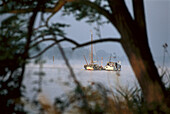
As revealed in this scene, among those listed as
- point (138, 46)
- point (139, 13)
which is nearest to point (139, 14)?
point (139, 13)

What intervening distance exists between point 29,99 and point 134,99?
233cm

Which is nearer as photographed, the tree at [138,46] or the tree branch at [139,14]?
the tree at [138,46]

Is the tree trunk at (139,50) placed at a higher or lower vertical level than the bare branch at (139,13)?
lower

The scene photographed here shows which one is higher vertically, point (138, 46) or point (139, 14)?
point (139, 14)

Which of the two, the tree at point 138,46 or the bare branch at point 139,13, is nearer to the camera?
the tree at point 138,46

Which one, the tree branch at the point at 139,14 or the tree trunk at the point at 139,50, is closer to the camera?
the tree trunk at the point at 139,50

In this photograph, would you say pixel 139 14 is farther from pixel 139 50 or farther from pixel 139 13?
pixel 139 50

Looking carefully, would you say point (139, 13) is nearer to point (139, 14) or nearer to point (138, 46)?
point (139, 14)

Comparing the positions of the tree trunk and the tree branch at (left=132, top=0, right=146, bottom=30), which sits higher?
the tree branch at (left=132, top=0, right=146, bottom=30)

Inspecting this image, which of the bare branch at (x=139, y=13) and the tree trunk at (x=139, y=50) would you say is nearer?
the tree trunk at (x=139, y=50)

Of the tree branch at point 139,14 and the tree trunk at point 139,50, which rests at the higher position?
the tree branch at point 139,14

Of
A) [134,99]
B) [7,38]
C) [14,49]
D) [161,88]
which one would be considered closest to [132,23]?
[161,88]

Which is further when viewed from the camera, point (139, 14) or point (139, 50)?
point (139, 14)

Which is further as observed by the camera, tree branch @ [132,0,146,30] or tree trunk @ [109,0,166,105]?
tree branch @ [132,0,146,30]
